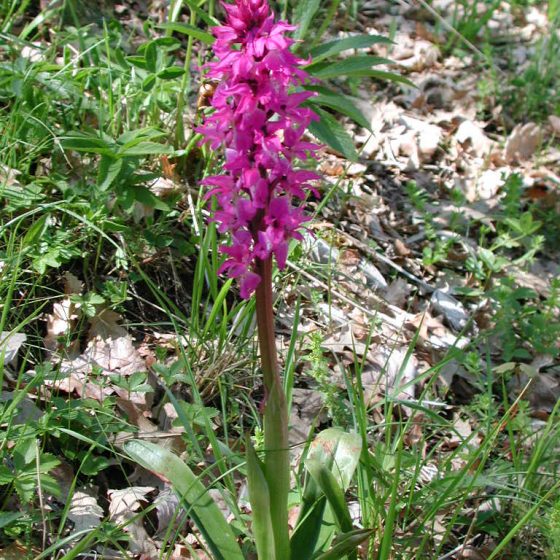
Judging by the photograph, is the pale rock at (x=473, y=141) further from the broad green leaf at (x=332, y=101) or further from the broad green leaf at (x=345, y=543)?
the broad green leaf at (x=345, y=543)

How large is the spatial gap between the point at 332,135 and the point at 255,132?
4.08ft

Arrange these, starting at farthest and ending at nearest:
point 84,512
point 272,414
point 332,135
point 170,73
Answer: point 170,73
point 332,135
point 84,512
point 272,414

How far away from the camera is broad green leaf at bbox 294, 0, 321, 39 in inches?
104

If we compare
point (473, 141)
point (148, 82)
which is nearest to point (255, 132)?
point (148, 82)

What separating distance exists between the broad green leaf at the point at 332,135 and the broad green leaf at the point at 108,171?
0.70 meters

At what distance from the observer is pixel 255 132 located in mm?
1345

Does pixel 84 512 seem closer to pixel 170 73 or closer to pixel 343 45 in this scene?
pixel 170 73

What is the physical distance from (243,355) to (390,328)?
814mm

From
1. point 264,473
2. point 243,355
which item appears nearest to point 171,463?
point 264,473

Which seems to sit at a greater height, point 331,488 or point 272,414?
point 272,414

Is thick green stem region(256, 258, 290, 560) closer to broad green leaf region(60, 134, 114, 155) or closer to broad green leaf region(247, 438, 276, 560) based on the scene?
broad green leaf region(247, 438, 276, 560)

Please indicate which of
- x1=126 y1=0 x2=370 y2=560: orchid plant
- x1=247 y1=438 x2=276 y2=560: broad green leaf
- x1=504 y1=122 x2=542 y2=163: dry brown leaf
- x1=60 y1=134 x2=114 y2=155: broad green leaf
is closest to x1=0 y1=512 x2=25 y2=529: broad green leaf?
x1=126 y1=0 x2=370 y2=560: orchid plant

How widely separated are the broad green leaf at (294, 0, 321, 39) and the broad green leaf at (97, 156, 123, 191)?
2.67 ft

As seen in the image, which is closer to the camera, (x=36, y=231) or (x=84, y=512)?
(x=84, y=512)
